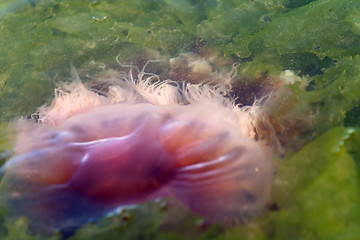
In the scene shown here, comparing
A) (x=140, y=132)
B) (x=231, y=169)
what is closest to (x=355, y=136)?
(x=231, y=169)

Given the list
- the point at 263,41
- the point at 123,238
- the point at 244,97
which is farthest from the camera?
A: the point at 263,41

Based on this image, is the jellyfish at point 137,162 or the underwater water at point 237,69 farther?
the jellyfish at point 137,162

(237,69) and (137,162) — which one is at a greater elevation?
(237,69)

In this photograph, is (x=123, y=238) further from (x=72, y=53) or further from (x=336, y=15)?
(x=336, y=15)

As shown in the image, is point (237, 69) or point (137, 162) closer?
point (137, 162)
